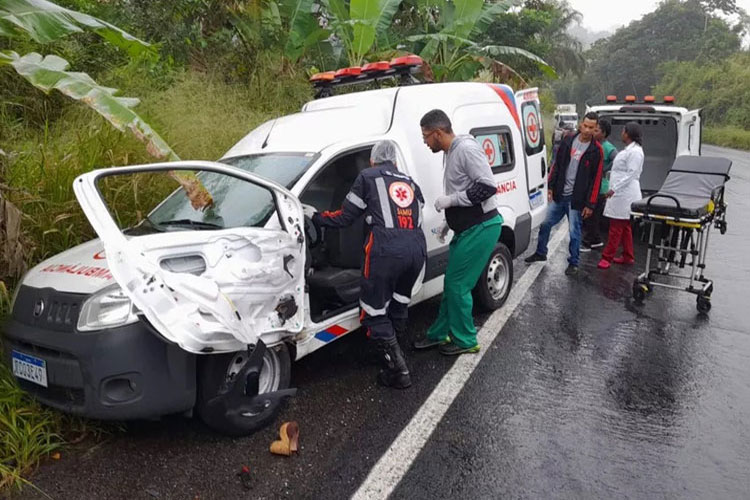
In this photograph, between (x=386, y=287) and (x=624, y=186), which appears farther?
(x=624, y=186)

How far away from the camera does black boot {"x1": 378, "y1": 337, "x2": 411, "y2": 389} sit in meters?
4.05

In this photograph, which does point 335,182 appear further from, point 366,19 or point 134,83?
point 366,19

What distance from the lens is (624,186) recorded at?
7234 millimetres

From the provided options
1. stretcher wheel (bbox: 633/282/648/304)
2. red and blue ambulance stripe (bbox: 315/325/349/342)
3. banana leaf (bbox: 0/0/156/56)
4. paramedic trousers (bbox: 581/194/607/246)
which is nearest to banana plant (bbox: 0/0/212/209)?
banana leaf (bbox: 0/0/156/56)

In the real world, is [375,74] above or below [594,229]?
above

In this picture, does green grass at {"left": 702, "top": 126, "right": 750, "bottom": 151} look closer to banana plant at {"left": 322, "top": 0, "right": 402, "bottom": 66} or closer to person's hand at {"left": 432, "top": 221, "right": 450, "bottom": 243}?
banana plant at {"left": 322, "top": 0, "right": 402, "bottom": 66}

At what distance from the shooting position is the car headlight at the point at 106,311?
304cm

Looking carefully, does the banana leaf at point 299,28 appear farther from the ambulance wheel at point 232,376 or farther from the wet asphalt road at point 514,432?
the ambulance wheel at point 232,376

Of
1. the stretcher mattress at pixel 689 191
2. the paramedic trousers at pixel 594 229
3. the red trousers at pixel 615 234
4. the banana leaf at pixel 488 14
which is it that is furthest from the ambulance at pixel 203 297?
the banana leaf at pixel 488 14

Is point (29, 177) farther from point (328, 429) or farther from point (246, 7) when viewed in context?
point (246, 7)

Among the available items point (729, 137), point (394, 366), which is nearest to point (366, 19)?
point (394, 366)

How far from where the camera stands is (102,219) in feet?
9.58

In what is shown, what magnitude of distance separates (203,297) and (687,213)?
4552 mm

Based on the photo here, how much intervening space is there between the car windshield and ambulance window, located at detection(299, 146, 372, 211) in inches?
21.2
